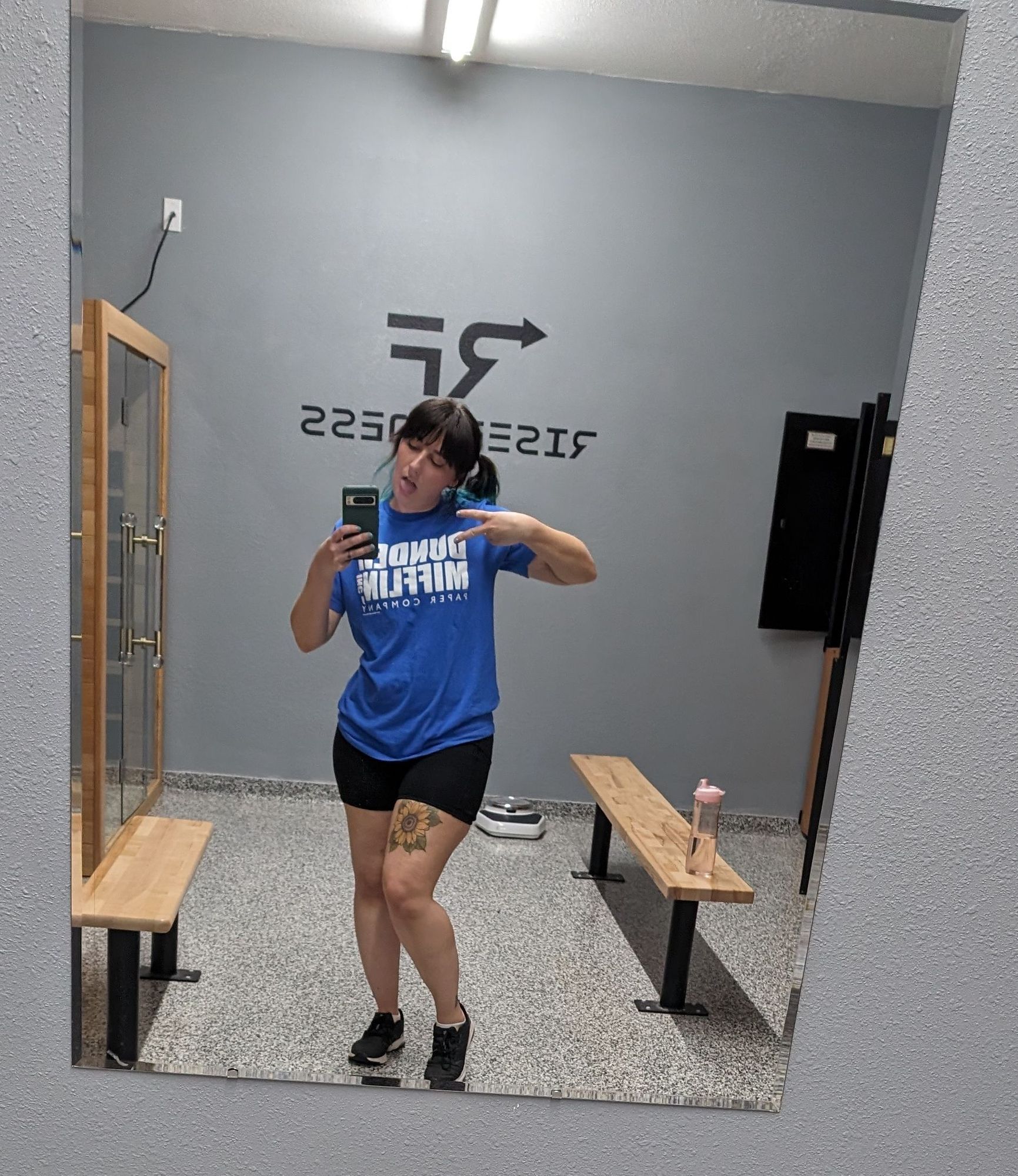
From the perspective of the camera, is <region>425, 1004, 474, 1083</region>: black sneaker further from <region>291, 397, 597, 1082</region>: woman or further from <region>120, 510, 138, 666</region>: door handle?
<region>120, 510, 138, 666</region>: door handle

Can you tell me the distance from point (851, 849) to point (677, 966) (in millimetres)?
294

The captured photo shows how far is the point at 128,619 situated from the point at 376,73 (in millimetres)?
757

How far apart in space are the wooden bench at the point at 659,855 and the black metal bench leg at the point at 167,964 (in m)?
0.54

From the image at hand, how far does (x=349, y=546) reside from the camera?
3.98ft

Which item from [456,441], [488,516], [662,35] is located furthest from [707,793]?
[662,35]

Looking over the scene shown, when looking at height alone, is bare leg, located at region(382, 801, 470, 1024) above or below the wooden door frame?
below

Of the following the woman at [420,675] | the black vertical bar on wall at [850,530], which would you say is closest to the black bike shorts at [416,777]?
the woman at [420,675]

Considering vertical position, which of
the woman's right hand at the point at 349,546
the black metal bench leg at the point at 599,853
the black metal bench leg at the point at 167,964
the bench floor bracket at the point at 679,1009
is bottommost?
→ the bench floor bracket at the point at 679,1009

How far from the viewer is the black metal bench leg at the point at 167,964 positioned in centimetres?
125

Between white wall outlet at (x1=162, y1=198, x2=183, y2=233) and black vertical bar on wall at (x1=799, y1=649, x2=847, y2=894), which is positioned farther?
black vertical bar on wall at (x1=799, y1=649, x2=847, y2=894)

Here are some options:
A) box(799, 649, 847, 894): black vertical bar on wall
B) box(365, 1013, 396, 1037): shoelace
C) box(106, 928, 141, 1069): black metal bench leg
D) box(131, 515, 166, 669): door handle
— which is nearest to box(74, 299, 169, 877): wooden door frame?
box(131, 515, 166, 669): door handle

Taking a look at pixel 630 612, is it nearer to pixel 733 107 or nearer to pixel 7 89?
pixel 733 107

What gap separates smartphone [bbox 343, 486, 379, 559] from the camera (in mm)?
1209

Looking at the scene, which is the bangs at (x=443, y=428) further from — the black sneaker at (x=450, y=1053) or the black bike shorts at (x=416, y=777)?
the black sneaker at (x=450, y=1053)
